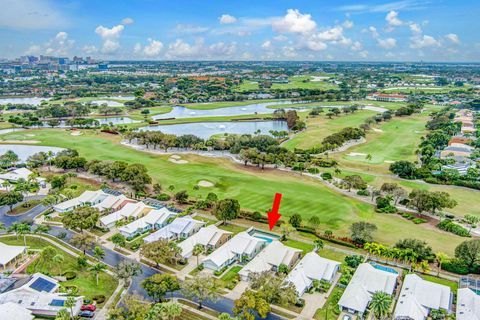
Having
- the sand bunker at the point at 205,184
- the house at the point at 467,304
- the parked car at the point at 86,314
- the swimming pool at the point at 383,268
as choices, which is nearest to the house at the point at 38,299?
the parked car at the point at 86,314

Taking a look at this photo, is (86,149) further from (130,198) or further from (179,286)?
(179,286)

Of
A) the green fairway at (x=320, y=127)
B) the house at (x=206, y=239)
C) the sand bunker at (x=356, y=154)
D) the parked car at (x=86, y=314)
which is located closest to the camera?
the parked car at (x=86, y=314)

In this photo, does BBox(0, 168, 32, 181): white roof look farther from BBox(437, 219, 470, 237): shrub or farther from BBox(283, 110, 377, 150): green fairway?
BBox(437, 219, 470, 237): shrub

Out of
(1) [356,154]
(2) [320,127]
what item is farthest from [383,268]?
(2) [320,127]

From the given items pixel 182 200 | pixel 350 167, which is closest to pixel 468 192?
pixel 350 167

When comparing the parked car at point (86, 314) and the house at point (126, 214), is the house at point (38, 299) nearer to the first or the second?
the parked car at point (86, 314)

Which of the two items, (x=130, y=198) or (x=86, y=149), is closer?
→ (x=130, y=198)

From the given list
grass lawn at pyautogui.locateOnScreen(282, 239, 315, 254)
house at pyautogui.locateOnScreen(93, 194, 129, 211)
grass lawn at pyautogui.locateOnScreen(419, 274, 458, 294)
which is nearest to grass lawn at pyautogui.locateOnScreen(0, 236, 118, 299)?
house at pyautogui.locateOnScreen(93, 194, 129, 211)
